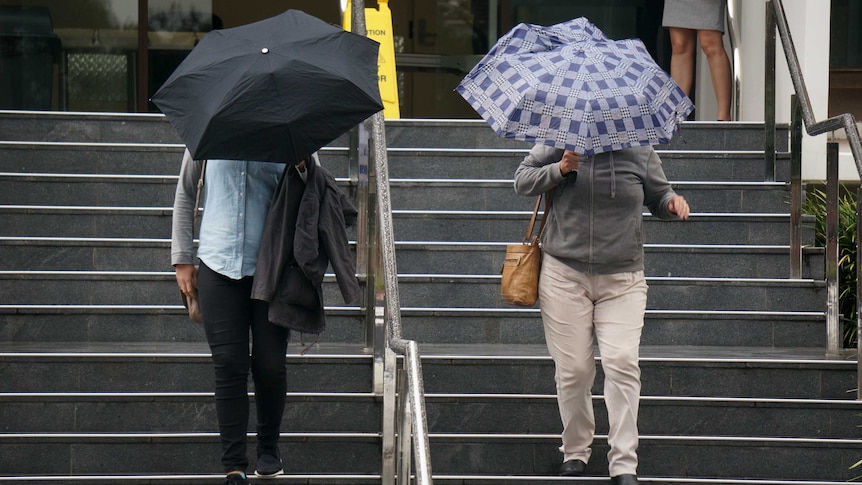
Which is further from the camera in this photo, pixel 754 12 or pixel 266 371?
pixel 754 12

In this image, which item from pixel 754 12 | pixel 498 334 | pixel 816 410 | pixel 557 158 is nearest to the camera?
pixel 557 158

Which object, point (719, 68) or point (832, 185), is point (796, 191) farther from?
point (719, 68)

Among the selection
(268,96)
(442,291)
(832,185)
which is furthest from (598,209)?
(832,185)

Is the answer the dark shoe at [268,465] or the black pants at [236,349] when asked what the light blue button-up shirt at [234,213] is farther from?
the dark shoe at [268,465]

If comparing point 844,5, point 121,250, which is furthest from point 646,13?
point 121,250

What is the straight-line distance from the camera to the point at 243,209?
515 centimetres

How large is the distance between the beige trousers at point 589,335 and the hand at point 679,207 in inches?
11.3

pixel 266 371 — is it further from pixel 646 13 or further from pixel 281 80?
pixel 646 13

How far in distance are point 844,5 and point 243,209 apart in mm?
7023

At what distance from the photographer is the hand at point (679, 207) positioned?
5.25m

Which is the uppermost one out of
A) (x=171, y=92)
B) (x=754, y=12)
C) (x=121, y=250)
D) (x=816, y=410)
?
(x=754, y=12)

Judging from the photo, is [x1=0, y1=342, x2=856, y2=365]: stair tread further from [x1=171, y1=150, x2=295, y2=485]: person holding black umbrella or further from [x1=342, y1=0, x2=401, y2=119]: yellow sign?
[x1=342, y1=0, x2=401, y2=119]: yellow sign

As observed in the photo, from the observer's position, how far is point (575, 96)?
4977 millimetres

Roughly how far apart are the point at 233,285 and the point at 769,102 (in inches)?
158
